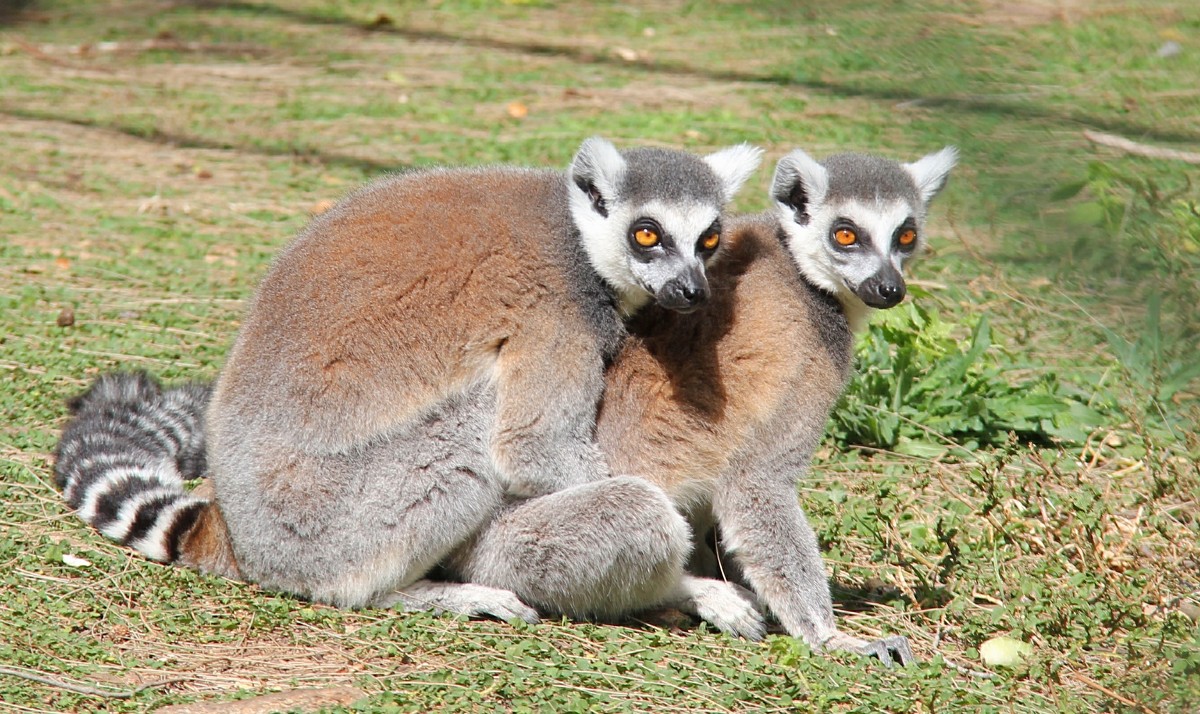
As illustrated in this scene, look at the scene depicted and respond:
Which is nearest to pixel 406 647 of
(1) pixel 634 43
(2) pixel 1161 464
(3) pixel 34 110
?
(2) pixel 1161 464

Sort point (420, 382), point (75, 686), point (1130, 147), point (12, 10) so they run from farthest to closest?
point (12, 10) → point (420, 382) → point (75, 686) → point (1130, 147)

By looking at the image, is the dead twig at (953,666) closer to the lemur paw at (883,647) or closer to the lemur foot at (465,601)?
the lemur paw at (883,647)

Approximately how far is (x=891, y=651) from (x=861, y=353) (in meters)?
2.25

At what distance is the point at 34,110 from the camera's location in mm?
9648

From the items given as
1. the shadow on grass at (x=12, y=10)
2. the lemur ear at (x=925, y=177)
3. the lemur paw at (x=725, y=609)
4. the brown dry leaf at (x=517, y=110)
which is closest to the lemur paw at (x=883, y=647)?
the lemur paw at (x=725, y=609)

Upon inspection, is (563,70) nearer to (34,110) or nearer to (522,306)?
(34,110)

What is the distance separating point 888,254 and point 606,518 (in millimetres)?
1434

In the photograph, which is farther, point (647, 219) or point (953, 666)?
point (647, 219)

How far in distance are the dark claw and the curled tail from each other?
232cm

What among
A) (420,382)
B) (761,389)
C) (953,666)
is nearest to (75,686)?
(420,382)

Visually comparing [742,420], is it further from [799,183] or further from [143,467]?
[143,467]

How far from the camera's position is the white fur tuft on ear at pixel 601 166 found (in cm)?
420

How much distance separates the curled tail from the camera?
4.26 m

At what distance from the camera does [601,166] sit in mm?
4207
